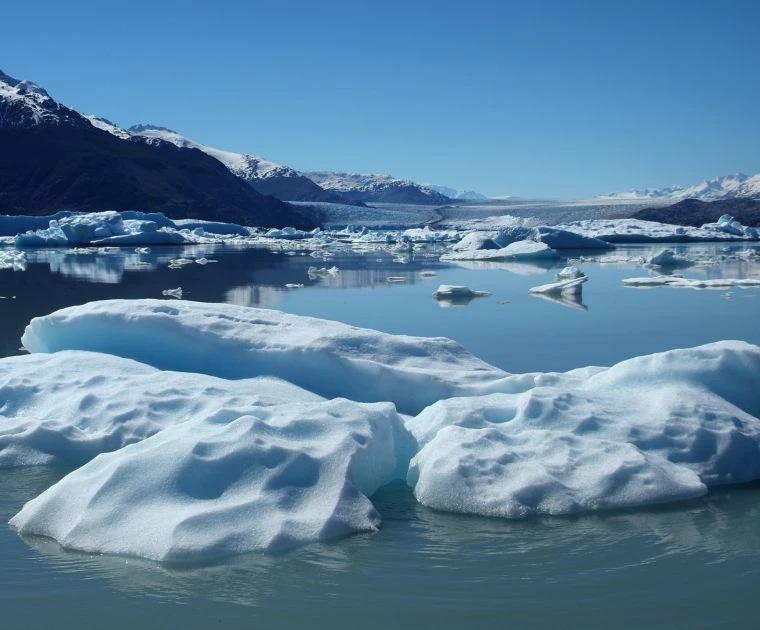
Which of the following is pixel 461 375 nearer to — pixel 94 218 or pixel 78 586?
pixel 78 586

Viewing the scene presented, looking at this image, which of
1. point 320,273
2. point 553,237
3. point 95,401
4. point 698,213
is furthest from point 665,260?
point 698,213

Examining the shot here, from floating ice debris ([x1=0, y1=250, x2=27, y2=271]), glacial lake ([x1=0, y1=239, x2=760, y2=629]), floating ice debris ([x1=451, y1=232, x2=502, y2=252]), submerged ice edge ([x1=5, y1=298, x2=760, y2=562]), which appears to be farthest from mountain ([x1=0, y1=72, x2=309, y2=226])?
glacial lake ([x1=0, y1=239, x2=760, y2=629])

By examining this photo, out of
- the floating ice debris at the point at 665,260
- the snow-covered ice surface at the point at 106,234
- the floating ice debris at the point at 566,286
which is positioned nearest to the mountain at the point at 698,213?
the snow-covered ice surface at the point at 106,234

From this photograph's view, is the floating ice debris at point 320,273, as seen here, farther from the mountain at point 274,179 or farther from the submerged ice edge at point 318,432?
→ the mountain at point 274,179

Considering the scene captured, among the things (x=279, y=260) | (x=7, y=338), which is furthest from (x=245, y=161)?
(x=7, y=338)

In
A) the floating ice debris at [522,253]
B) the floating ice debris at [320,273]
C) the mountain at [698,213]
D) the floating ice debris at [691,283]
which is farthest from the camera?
the mountain at [698,213]

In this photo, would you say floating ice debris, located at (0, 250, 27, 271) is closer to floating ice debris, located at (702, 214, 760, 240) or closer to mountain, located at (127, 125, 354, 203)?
floating ice debris, located at (702, 214, 760, 240)
